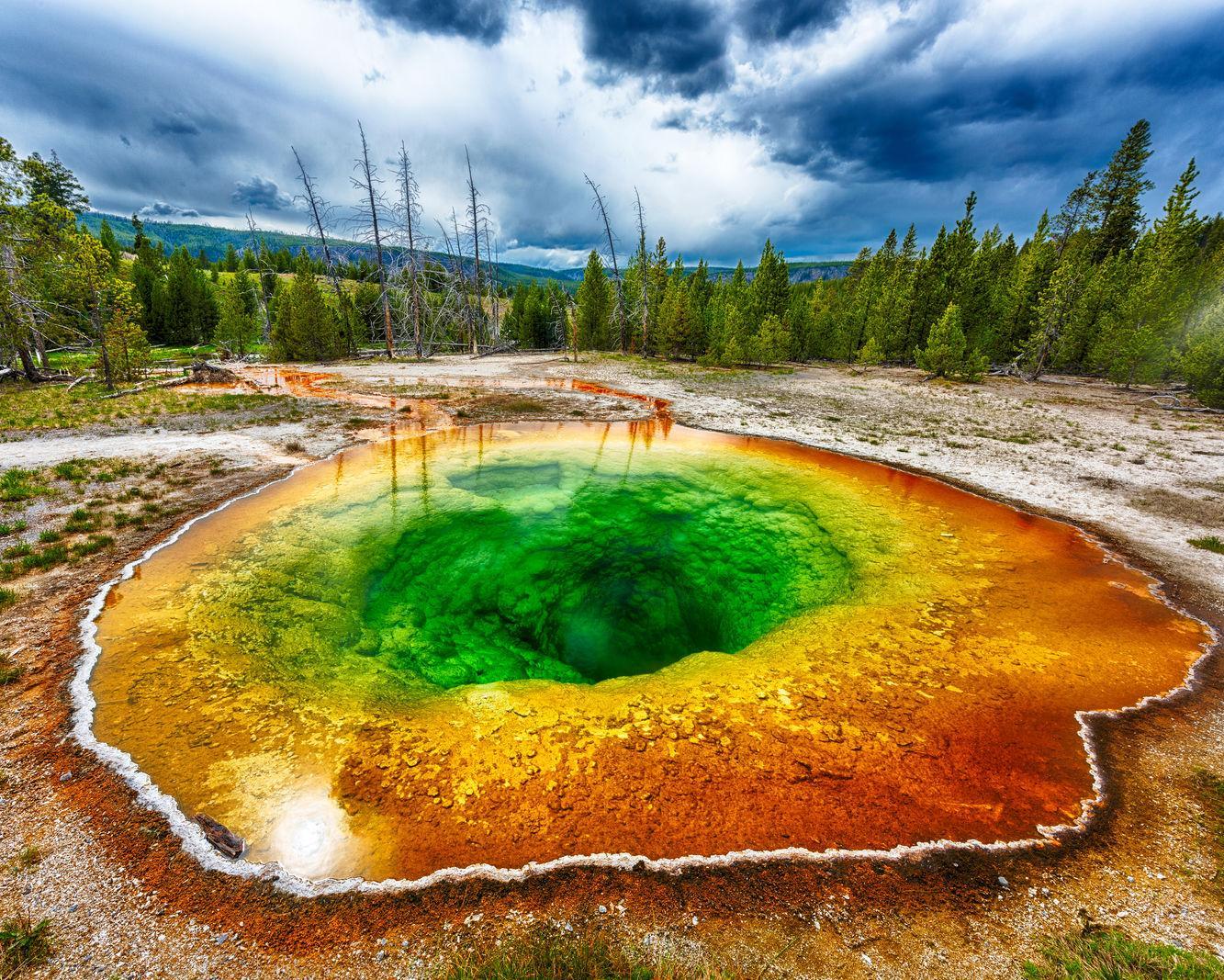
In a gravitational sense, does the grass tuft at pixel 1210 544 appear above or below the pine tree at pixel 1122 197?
below

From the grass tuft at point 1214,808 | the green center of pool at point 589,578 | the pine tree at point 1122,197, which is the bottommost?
the green center of pool at point 589,578

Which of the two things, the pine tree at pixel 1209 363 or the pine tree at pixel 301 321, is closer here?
the pine tree at pixel 1209 363

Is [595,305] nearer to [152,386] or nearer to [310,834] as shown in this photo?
[152,386]

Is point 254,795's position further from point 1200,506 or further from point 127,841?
point 1200,506

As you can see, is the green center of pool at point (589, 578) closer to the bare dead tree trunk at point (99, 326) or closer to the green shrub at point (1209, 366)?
the bare dead tree trunk at point (99, 326)

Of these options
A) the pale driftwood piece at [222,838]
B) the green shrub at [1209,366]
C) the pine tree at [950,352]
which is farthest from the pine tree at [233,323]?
the green shrub at [1209,366]

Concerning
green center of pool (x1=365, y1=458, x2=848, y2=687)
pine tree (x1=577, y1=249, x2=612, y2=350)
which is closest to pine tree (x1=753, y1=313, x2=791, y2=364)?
pine tree (x1=577, y1=249, x2=612, y2=350)

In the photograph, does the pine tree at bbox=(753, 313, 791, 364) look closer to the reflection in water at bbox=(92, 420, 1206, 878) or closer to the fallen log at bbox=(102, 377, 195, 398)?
the reflection in water at bbox=(92, 420, 1206, 878)
